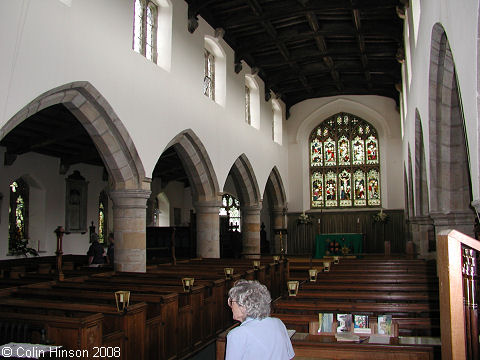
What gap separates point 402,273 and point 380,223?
38.3 feet

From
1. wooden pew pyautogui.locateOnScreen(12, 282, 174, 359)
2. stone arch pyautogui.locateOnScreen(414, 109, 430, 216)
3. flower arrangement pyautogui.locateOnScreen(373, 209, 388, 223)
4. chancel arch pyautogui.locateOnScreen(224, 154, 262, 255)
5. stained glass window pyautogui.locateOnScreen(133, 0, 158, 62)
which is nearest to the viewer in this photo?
wooden pew pyautogui.locateOnScreen(12, 282, 174, 359)

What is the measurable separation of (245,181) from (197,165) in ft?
13.8

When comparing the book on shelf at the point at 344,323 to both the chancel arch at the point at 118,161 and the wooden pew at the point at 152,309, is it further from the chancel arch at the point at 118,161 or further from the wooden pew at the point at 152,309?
the chancel arch at the point at 118,161

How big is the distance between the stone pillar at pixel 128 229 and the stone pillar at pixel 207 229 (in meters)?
3.75

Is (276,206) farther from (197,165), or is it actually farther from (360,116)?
(197,165)

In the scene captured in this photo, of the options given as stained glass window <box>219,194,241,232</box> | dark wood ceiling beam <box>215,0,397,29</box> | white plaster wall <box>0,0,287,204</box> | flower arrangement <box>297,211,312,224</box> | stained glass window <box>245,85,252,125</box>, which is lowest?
flower arrangement <box>297,211,312,224</box>

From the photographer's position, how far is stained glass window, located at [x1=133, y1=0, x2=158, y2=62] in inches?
414

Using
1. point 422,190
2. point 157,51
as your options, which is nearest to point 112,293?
point 157,51

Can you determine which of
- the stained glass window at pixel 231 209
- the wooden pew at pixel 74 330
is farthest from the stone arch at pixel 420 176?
the stained glass window at pixel 231 209

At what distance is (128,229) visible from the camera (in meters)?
9.85

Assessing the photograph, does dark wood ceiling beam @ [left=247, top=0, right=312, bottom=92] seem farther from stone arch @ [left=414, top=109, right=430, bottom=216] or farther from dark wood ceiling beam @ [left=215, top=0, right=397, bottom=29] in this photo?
stone arch @ [left=414, top=109, right=430, bottom=216]

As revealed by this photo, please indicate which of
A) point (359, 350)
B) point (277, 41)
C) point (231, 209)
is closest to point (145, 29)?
point (277, 41)

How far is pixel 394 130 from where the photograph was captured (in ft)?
67.6

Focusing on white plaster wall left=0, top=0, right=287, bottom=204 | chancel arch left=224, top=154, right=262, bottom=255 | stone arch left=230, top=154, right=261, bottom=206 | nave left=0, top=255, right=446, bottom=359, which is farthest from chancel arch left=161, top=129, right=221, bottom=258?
nave left=0, top=255, right=446, bottom=359
